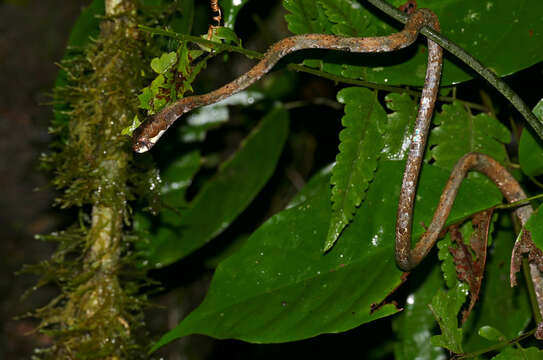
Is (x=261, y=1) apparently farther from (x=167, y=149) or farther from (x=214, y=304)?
(x=214, y=304)

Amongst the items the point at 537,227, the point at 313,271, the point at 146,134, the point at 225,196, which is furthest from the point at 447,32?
the point at 225,196

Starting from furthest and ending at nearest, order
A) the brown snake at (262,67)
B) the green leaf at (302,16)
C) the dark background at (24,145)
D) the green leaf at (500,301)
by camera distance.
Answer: the dark background at (24,145)
the green leaf at (500,301)
the green leaf at (302,16)
the brown snake at (262,67)

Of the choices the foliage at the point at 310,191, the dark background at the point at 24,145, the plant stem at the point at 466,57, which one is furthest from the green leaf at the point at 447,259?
the dark background at the point at 24,145

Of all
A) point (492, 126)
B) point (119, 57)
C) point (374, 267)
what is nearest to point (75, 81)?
point (119, 57)

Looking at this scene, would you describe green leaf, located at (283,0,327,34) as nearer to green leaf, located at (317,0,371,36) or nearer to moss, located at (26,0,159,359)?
green leaf, located at (317,0,371,36)

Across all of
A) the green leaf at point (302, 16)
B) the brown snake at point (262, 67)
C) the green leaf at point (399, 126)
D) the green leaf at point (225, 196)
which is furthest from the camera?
the green leaf at point (225, 196)

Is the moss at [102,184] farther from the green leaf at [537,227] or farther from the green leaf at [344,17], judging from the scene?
the green leaf at [537,227]
